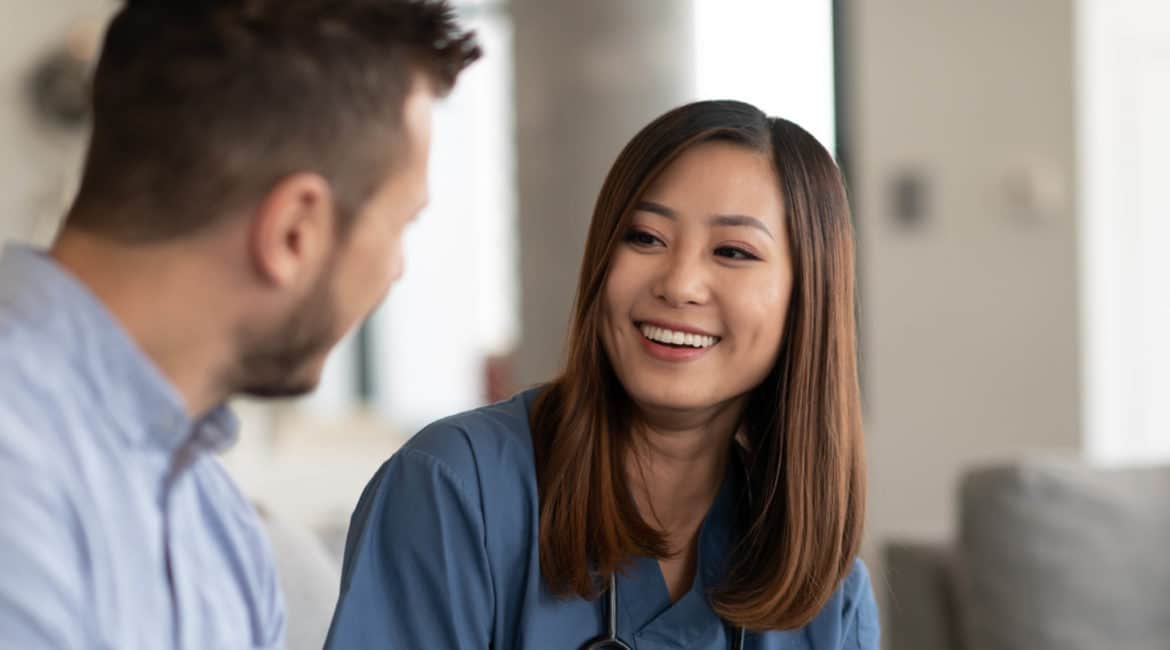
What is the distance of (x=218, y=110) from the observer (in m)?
0.96

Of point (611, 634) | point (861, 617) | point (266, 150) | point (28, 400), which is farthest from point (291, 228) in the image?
point (861, 617)

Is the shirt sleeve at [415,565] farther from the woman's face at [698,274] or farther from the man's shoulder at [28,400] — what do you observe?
the man's shoulder at [28,400]

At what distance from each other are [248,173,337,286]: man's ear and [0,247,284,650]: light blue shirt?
10 cm

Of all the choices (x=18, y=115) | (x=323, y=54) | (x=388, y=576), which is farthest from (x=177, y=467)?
(x=18, y=115)

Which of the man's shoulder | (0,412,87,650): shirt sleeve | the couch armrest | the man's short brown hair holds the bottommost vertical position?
the couch armrest

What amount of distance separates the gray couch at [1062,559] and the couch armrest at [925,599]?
0.13 metres

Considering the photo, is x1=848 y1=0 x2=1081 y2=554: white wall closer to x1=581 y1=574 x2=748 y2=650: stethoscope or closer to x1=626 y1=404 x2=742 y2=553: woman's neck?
x1=626 y1=404 x2=742 y2=553: woman's neck

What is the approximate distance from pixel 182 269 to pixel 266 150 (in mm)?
90

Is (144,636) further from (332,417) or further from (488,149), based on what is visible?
(488,149)

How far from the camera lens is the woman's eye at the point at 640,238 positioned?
5.46ft

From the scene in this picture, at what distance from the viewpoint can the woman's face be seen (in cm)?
165

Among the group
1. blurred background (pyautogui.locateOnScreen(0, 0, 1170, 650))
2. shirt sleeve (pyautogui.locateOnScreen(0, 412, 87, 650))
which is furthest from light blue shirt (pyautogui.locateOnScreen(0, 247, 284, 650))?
blurred background (pyautogui.locateOnScreen(0, 0, 1170, 650))

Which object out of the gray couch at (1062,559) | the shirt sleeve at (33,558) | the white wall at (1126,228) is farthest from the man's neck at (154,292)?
the white wall at (1126,228)

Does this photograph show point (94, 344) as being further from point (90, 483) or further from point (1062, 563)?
point (1062, 563)
